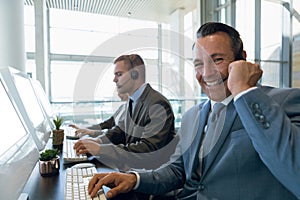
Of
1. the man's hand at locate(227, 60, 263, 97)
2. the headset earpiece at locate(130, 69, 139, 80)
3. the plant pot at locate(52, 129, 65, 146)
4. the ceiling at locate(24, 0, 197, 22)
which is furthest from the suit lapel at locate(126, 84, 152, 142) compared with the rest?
the ceiling at locate(24, 0, 197, 22)

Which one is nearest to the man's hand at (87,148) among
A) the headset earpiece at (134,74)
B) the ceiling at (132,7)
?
the headset earpiece at (134,74)

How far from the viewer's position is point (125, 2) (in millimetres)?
5203

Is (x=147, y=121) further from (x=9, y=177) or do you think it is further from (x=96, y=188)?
(x=9, y=177)

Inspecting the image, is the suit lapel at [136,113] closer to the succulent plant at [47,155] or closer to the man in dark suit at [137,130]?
the man in dark suit at [137,130]

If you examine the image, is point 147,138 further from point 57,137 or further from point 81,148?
point 57,137

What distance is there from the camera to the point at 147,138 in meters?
1.42

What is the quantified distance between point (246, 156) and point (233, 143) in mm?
62

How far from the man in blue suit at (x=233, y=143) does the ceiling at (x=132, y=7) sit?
4.65m

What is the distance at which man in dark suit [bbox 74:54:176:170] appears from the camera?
1331 millimetres

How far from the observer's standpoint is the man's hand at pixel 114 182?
853mm

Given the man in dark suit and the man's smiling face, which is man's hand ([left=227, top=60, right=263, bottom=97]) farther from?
the man in dark suit

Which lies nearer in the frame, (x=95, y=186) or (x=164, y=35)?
(x=95, y=186)

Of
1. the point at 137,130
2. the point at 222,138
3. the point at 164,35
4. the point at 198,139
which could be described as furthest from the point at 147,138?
the point at 164,35

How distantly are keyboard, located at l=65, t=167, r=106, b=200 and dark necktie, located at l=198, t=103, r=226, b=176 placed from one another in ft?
1.38
